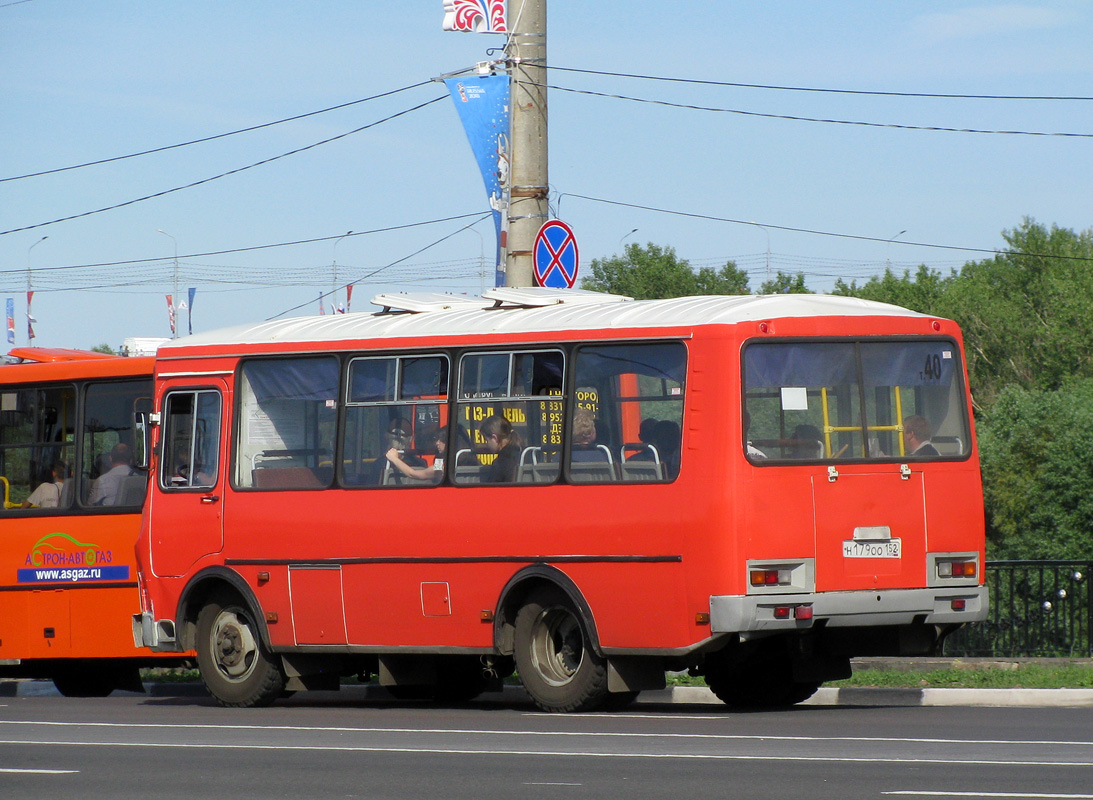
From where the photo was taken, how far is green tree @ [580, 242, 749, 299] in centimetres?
13250

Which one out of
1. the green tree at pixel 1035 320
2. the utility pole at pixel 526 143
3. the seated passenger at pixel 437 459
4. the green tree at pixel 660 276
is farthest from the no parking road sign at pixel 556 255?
the green tree at pixel 660 276

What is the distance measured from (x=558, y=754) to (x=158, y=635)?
244 inches

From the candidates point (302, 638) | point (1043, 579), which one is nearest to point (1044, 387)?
point (1043, 579)

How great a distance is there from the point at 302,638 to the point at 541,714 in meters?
2.32

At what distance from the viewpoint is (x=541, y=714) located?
Answer: 13188mm

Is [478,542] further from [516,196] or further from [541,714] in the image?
[516,196]

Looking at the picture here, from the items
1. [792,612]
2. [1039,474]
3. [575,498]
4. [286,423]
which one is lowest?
[792,612]

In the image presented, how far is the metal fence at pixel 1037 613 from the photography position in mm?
18203

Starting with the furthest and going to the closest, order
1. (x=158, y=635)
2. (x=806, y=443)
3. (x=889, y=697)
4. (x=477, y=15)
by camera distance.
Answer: (x=477, y=15) → (x=158, y=635) → (x=889, y=697) → (x=806, y=443)

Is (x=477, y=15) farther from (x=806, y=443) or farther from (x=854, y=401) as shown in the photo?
(x=806, y=443)

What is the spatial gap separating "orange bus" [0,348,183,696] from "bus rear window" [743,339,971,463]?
6.37 metres

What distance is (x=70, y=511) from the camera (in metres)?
17.0

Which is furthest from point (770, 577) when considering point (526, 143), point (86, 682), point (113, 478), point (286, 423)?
point (86, 682)

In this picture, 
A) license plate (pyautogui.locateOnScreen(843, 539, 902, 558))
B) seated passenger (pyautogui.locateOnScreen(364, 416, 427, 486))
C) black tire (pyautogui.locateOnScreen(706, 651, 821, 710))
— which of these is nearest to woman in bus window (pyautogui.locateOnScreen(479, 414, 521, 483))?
seated passenger (pyautogui.locateOnScreen(364, 416, 427, 486))
